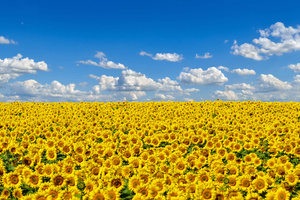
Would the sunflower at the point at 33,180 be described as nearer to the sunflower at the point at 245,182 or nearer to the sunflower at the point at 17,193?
the sunflower at the point at 17,193

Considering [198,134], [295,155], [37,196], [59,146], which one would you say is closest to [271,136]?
[295,155]

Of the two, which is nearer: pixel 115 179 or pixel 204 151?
pixel 115 179

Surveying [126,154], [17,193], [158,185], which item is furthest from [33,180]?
[158,185]

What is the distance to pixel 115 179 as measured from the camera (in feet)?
21.4

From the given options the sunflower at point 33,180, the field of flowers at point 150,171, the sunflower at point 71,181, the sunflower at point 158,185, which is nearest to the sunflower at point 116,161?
the field of flowers at point 150,171

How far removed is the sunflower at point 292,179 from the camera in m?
7.03

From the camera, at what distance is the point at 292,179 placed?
7102 mm

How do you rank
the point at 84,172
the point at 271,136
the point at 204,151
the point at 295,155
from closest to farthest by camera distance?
the point at 84,172 → the point at 204,151 → the point at 295,155 → the point at 271,136

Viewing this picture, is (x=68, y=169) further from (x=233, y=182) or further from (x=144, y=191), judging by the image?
(x=233, y=182)

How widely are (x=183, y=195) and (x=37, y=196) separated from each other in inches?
115

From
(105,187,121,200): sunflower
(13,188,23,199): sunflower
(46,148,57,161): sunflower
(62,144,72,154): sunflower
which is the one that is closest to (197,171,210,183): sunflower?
(105,187,121,200): sunflower

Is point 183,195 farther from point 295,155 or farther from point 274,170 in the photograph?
point 295,155

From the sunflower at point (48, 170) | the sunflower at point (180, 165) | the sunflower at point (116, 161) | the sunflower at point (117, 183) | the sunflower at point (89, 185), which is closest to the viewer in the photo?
the sunflower at point (89, 185)

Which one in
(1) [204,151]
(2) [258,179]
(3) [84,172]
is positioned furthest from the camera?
(1) [204,151]
